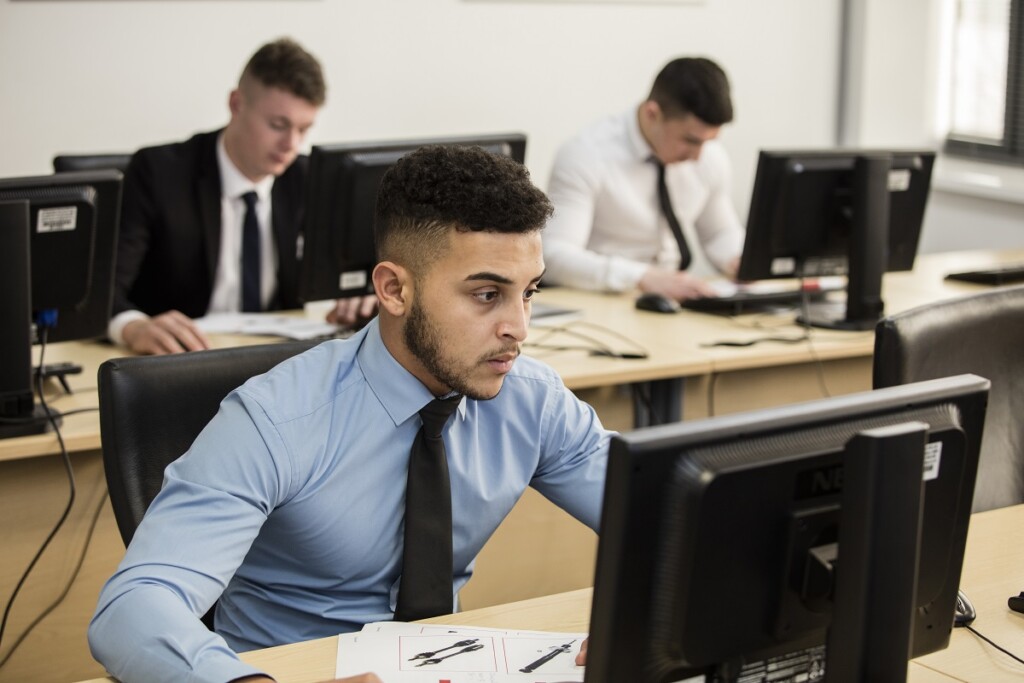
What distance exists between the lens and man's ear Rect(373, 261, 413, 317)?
1.41 m

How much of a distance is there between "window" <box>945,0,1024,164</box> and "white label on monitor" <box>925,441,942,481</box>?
3.86m

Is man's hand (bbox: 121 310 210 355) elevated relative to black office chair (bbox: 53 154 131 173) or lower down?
lower down

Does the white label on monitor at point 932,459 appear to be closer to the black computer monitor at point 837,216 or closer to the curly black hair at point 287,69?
the black computer monitor at point 837,216

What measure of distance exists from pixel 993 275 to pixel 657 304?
3.19 feet

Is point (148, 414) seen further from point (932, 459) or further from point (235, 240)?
point (235, 240)

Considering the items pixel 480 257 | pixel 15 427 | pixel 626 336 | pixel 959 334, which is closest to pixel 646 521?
pixel 480 257

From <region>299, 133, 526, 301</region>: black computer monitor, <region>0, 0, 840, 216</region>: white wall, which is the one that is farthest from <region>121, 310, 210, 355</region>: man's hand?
<region>0, 0, 840, 216</region>: white wall

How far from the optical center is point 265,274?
302 cm

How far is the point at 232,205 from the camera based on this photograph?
3.01 m

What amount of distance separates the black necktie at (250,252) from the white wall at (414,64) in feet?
3.66

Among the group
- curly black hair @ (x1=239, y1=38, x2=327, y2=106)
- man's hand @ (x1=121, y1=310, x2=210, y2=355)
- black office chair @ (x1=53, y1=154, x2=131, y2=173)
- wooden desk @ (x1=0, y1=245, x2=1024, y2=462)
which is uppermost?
curly black hair @ (x1=239, y1=38, x2=327, y2=106)

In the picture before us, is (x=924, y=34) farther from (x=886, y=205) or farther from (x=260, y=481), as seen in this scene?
(x=260, y=481)

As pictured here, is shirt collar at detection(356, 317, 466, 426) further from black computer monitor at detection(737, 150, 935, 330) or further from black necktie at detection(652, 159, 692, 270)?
black necktie at detection(652, 159, 692, 270)

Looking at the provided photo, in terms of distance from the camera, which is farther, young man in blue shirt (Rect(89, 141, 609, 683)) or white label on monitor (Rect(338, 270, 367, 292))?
white label on monitor (Rect(338, 270, 367, 292))
